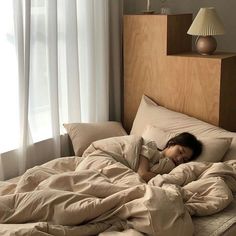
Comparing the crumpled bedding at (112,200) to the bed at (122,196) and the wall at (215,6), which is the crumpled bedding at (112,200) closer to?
the bed at (122,196)

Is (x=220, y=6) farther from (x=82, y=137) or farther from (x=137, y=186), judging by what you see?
(x=137, y=186)

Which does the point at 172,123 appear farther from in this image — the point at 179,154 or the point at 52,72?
the point at 52,72

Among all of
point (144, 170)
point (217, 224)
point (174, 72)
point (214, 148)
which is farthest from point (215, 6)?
point (217, 224)

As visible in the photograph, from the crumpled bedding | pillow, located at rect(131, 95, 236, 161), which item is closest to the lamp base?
pillow, located at rect(131, 95, 236, 161)

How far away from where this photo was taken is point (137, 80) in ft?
11.0

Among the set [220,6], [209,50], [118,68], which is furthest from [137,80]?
[220,6]

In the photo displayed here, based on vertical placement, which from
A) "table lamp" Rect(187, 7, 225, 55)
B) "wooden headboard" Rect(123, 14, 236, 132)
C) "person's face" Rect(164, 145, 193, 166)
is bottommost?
"person's face" Rect(164, 145, 193, 166)

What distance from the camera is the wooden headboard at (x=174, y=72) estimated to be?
295cm

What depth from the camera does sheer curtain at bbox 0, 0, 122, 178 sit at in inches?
108

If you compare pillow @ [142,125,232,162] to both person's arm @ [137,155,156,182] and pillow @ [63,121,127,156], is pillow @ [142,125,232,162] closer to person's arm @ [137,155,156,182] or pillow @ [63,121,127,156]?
person's arm @ [137,155,156,182]

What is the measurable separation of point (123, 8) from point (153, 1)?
0.24 meters

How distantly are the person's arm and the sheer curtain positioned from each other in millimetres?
712

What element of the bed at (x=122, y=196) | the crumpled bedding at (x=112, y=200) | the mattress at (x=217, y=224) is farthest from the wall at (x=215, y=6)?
the mattress at (x=217, y=224)

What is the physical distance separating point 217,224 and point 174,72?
4.12 ft
